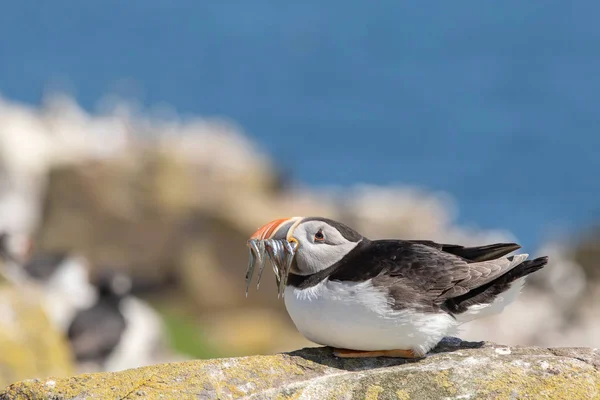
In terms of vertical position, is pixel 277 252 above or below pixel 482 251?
below

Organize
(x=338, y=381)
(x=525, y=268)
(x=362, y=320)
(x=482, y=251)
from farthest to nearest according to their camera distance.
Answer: (x=482, y=251) < (x=525, y=268) < (x=362, y=320) < (x=338, y=381)

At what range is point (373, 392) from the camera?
496 centimetres

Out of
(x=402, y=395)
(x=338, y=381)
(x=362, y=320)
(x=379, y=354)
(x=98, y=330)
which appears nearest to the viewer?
(x=402, y=395)

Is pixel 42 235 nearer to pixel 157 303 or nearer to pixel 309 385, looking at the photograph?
pixel 157 303

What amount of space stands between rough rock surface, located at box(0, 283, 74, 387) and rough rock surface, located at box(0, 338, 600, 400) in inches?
145

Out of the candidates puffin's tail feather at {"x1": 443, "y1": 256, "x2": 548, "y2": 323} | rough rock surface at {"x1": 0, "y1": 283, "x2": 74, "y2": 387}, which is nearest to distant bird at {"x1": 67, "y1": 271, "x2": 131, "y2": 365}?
rough rock surface at {"x1": 0, "y1": 283, "x2": 74, "y2": 387}

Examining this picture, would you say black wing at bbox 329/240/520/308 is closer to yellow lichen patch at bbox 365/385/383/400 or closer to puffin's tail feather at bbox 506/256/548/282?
puffin's tail feather at bbox 506/256/548/282

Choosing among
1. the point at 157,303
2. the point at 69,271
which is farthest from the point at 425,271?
the point at 157,303

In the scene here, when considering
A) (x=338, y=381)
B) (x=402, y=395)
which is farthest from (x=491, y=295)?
(x=338, y=381)

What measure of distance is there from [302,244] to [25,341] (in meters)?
4.47

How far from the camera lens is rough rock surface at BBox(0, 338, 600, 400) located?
4.92 meters

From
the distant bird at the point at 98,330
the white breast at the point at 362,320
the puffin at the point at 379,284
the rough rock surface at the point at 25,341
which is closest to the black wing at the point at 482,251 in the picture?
the puffin at the point at 379,284

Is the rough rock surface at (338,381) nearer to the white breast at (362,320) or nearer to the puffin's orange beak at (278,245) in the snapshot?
the white breast at (362,320)

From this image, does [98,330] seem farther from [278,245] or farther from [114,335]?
[278,245]
